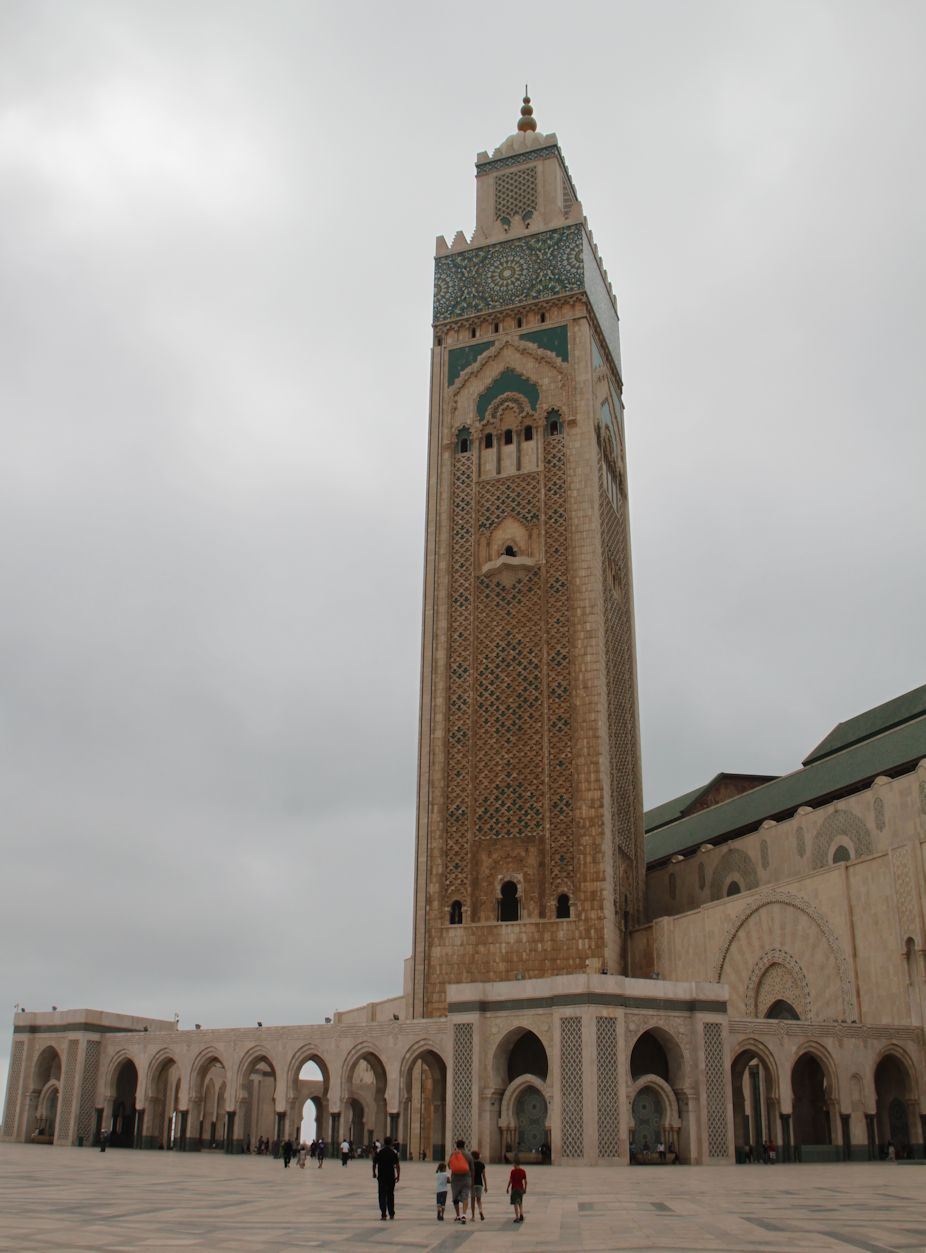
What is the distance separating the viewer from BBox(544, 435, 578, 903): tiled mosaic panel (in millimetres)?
22344

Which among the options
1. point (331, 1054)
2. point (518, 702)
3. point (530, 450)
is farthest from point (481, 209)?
point (331, 1054)

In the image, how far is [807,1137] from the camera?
19.2 m

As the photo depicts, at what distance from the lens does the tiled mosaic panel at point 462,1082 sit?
55.2 ft

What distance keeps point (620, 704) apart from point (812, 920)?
6903 millimetres

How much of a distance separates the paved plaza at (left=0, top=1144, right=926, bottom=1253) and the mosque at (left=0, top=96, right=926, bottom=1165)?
2.44 metres

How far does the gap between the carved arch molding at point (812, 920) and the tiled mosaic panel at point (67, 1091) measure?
12.3 metres

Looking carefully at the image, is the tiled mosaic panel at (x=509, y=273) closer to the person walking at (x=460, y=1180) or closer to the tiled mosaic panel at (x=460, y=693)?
the tiled mosaic panel at (x=460, y=693)

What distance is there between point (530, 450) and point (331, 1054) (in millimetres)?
13023

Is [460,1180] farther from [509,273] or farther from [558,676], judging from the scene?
[509,273]

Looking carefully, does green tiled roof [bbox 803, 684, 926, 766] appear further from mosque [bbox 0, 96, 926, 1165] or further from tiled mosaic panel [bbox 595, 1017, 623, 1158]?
tiled mosaic panel [bbox 595, 1017, 623, 1158]

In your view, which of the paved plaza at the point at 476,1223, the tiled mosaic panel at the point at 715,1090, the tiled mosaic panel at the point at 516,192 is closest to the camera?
the paved plaza at the point at 476,1223

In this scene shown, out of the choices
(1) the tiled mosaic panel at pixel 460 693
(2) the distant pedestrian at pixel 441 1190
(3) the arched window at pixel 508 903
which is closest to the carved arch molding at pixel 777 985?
(3) the arched window at pixel 508 903

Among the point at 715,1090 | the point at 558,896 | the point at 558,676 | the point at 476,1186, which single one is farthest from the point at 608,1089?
the point at 558,676

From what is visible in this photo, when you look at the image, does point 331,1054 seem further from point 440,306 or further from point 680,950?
point 440,306
